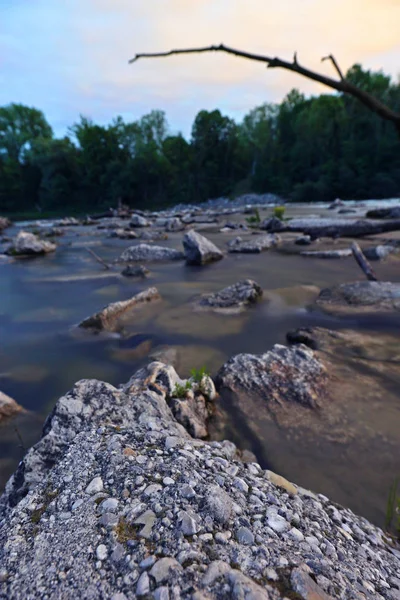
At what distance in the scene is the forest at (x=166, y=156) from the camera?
55.7 metres

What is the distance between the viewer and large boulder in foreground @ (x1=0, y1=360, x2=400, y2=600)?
112 centimetres

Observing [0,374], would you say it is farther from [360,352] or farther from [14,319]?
[360,352]

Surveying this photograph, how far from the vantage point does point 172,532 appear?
129 cm

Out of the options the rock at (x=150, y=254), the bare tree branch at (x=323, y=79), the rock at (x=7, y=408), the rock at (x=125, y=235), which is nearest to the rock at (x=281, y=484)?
the bare tree branch at (x=323, y=79)

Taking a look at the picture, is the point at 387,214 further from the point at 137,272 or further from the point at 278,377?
the point at 278,377

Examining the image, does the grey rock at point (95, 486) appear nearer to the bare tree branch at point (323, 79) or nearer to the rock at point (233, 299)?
the bare tree branch at point (323, 79)

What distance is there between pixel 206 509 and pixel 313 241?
12105mm

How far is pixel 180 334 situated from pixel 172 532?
11.8ft

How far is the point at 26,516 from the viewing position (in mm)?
1518

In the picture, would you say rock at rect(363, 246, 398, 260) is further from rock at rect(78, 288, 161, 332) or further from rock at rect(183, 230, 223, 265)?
rock at rect(78, 288, 161, 332)

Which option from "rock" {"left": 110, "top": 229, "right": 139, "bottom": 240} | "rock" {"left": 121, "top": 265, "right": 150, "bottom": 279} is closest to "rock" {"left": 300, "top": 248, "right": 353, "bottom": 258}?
"rock" {"left": 121, "top": 265, "right": 150, "bottom": 279}

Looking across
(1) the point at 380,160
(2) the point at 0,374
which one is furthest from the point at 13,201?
(2) the point at 0,374

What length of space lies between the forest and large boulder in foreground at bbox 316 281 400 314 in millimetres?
51403

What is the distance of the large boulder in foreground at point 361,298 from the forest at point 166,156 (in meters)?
51.4
